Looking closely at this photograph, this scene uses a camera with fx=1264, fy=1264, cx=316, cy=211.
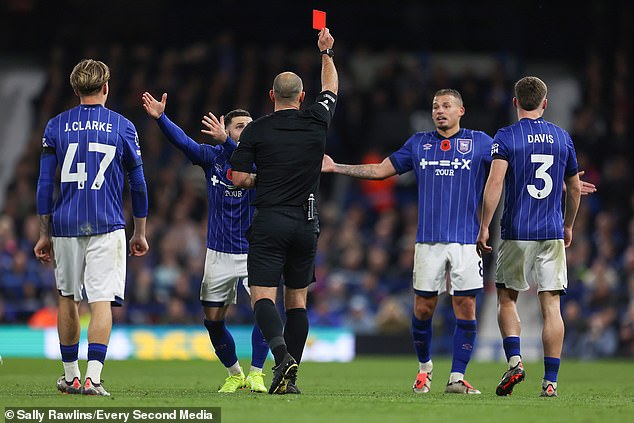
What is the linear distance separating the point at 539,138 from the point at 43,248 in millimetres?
3978

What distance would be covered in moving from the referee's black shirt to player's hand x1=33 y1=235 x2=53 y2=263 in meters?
1.50

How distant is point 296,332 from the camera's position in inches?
371

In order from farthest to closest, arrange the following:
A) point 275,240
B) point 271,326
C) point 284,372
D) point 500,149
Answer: point 500,149 → point 275,240 → point 271,326 → point 284,372

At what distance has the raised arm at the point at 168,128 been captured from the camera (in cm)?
989

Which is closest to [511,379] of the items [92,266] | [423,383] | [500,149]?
[423,383]

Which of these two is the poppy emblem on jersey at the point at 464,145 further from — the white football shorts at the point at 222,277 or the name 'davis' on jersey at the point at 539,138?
the white football shorts at the point at 222,277

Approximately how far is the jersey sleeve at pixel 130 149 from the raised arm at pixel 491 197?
9.00 ft

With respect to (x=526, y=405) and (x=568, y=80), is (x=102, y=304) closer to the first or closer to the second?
(x=526, y=405)

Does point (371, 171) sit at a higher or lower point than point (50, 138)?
lower

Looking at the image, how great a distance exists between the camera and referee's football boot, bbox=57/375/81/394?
30.1 ft

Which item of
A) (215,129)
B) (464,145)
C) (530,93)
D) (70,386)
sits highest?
(530,93)

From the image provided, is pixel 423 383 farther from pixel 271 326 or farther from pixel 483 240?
pixel 271 326

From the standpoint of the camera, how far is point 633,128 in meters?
23.9

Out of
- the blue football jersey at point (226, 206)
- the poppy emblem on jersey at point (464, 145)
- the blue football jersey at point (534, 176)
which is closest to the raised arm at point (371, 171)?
the poppy emblem on jersey at point (464, 145)
